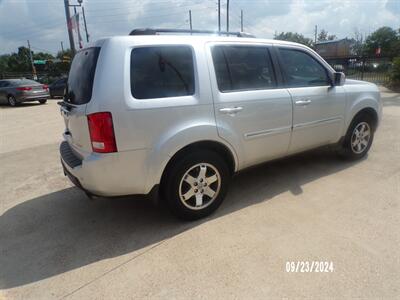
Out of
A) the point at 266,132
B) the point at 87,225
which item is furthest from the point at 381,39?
the point at 87,225

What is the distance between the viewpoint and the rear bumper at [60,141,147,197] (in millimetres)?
2648

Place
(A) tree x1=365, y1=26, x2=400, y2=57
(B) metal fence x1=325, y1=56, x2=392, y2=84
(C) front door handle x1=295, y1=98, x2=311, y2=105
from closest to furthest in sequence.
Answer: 1. (C) front door handle x1=295, y1=98, x2=311, y2=105
2. (B) metal fence x1=325, y1=56, x2=392, y2=84
3. (A) tree x1=365, y1=26, x2=400, y2=57

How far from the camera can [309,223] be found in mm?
3037

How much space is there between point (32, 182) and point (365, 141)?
17.1 feet

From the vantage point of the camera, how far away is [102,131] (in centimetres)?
257

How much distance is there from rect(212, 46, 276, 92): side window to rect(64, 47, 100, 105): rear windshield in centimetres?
117

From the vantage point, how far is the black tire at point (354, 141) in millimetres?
4492

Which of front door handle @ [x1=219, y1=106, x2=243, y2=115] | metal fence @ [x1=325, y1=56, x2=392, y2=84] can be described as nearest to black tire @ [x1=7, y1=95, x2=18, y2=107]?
front door handle @ [x1=219, y1=106, x2=243, y2=115]

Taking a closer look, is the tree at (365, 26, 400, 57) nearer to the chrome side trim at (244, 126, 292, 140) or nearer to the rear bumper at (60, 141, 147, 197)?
the chrome side trim at (244, 126, 292, 140)

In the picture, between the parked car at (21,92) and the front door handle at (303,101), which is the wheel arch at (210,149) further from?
the parked car at (21,92)

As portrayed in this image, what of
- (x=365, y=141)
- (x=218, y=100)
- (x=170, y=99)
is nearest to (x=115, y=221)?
(x=170, y=99)

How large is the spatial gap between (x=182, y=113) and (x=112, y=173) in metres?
0.83

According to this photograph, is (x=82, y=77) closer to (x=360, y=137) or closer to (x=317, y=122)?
(x=317, y=122)

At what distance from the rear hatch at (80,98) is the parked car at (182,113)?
0.03 ft
